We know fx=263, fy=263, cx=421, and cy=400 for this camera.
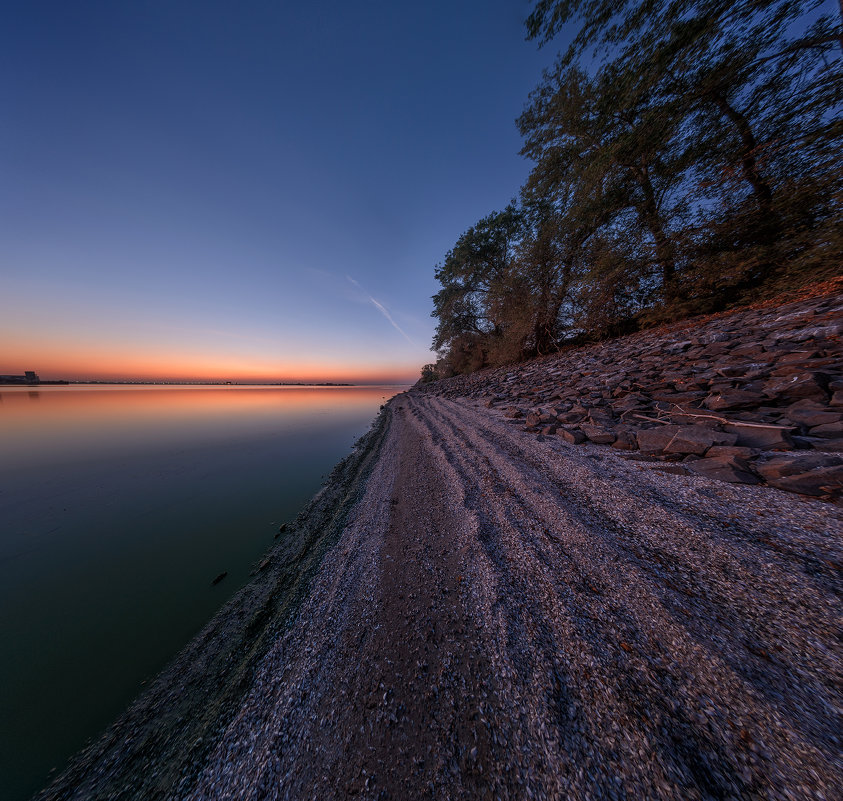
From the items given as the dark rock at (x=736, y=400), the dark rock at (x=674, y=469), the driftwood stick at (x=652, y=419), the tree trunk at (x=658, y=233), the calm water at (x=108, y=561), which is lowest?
the calm water at (x=108, y=561)

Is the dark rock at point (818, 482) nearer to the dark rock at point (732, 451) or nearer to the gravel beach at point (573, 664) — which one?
the gravel beach at point (573, 664)

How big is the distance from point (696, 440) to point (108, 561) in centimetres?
862

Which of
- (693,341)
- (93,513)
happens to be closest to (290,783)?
(93,513)

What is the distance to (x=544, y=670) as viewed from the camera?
5.54 ft

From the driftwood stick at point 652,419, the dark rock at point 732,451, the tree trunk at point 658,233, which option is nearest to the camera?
the dark rock at point 732,451

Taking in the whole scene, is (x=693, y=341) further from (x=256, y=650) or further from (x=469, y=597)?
(x=256, y=650)

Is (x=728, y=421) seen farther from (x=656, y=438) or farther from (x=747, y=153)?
(x=747, y=153)

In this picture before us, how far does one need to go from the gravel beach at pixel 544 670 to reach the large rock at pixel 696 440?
62cm

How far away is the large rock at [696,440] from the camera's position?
11.1 ft

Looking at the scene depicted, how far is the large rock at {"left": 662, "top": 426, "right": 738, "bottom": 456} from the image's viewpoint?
3.38 m

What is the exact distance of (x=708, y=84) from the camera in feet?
20.3

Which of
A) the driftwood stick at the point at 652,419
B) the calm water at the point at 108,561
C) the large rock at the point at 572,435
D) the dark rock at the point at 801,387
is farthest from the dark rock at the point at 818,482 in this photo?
the calm water at the point at 108,561

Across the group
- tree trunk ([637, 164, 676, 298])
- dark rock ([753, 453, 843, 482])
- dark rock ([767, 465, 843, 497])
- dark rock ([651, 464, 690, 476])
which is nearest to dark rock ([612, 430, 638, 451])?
dark rock ([651, 464, 690, 476])

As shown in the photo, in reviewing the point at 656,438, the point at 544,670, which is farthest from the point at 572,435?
the point at 544,670
